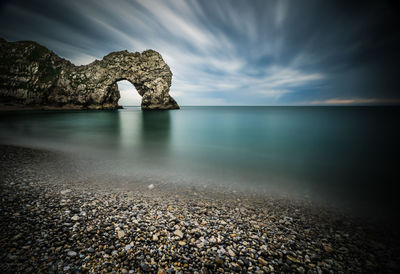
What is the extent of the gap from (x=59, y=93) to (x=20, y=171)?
114 m

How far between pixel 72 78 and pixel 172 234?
396 feet

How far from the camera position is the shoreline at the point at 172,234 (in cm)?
326

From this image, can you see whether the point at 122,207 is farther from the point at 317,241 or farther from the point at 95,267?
the point at 317,241

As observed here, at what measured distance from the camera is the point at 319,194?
7.63m

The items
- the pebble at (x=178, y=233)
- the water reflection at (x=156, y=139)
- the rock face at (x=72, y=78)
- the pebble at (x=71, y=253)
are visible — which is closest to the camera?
the pebble at (x=71, y=253)

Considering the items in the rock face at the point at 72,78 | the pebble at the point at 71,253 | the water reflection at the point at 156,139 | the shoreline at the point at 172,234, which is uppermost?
the rock face at the point at 72,78

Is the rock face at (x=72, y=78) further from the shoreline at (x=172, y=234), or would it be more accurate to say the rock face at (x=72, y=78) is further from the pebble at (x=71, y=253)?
the pebble at (x=71, y=253)

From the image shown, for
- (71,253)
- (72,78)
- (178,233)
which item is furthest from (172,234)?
(72,78)

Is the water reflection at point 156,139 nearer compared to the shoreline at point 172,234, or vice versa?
the shoreline at point 172,234

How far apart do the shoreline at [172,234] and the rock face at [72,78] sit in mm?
98133

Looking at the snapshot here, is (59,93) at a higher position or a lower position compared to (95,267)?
higher

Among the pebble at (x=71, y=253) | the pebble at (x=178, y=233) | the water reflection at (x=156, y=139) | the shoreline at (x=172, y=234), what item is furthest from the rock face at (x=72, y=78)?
the pebble at (x=71, y=253)

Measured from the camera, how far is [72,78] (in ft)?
298

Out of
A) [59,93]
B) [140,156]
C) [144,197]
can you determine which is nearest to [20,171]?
[140,156]
